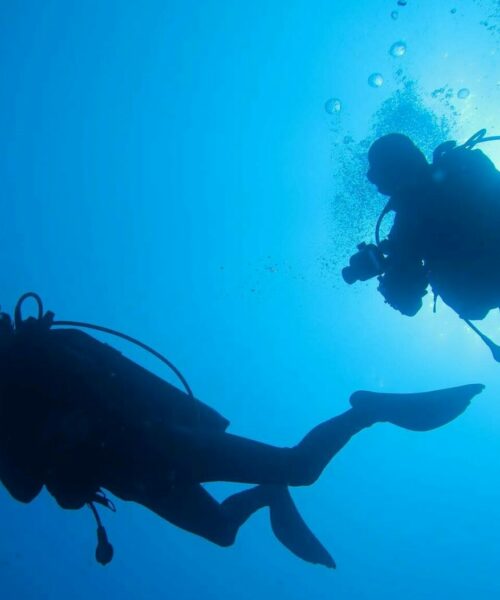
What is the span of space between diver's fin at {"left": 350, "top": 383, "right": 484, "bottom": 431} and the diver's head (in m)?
1.81

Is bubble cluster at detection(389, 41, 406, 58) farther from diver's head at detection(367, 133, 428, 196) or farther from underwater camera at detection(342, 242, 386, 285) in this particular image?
underwater camera at detection(342, 242, 386, 285)

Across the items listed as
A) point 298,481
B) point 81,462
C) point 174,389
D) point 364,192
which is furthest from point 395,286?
point 364,192

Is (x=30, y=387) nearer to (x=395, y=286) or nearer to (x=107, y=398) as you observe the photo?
(x=107, y=398)

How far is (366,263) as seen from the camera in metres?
4.29

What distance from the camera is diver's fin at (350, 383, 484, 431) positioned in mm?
4188

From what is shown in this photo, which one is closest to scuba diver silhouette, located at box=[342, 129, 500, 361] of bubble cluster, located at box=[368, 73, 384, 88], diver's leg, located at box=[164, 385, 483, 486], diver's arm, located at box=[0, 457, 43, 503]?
diver's leg, located at box=[164, 385, 483, 486]

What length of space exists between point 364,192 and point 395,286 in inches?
375

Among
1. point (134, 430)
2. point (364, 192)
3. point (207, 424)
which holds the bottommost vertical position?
point (134, 430)

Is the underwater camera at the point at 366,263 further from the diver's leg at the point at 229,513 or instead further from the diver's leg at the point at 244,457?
the diver's leg at the point at 229,513

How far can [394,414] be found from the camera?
4.25m

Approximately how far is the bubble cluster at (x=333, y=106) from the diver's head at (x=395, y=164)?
9921mm

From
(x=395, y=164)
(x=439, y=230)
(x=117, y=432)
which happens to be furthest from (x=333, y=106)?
(x=117, y=432)

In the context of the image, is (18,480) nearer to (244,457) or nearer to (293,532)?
(244,457)

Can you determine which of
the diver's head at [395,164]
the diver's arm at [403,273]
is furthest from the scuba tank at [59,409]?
the diver's head at [395,164]
